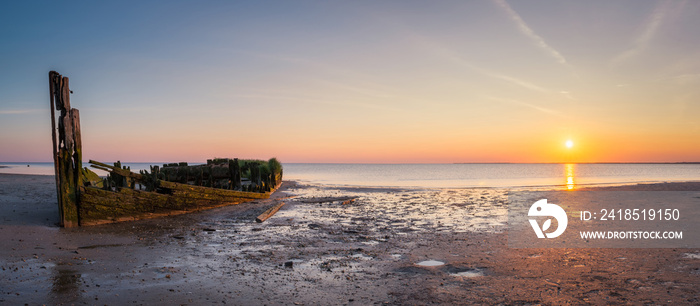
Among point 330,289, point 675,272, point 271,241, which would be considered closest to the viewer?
point 330,289

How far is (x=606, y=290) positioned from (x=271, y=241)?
273 inches

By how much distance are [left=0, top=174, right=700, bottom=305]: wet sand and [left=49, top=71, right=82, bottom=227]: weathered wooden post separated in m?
0.69

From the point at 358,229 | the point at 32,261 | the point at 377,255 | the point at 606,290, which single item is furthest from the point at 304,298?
the point at 358,229

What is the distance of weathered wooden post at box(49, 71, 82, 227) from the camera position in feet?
36.5

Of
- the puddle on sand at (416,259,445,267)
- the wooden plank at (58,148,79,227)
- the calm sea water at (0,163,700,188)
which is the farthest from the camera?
the calm sea water at (0,163,700,188)

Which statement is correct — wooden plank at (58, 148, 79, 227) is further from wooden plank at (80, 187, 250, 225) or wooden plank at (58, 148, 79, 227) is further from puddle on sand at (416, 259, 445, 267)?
puddle on sand at (416, 259, 445, 267)

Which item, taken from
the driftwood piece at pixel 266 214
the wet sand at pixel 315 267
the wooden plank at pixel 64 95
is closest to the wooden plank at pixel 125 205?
the wet sand at pixel 315 267

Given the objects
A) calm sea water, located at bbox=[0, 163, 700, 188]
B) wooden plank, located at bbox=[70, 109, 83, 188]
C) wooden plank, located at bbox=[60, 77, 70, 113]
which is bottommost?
calm sea water, located at bbox=[0, 163, 700, 188]

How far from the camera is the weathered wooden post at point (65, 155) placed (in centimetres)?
1113

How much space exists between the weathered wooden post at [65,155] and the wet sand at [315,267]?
685 mm

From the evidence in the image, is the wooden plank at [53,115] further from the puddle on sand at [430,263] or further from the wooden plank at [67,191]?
the puddle on sand at [430,263]

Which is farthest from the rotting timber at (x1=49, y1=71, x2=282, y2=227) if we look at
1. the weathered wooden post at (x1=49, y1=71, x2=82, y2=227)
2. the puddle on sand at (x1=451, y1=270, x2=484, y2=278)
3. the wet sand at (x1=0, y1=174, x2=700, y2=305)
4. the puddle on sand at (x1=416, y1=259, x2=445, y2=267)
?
the puddle on sand at (x1=451, y1=270, x2=484, y2=278)

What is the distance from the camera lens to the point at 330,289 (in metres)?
6.18

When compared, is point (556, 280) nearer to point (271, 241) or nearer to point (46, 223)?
point (271, 241)
